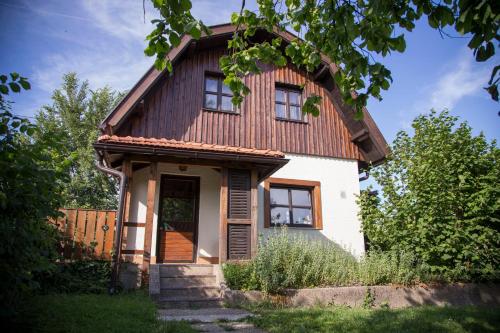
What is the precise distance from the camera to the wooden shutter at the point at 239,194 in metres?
7.88

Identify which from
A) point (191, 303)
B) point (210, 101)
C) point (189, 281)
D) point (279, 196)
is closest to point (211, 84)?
point (210, 101)

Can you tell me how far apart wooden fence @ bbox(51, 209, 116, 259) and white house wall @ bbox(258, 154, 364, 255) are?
13.6 feet

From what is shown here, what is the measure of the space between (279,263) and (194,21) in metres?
5.22

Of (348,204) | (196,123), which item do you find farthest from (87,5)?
(348,204)

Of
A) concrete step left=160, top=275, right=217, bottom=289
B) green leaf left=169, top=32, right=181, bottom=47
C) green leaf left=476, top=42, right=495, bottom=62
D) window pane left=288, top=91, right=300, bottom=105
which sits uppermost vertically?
window pane left=288, top=91, right=300, bottom=105

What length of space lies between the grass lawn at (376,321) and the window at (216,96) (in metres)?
6.28

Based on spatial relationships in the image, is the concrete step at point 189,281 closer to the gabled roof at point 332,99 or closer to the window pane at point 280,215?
the window pane at point 280,215

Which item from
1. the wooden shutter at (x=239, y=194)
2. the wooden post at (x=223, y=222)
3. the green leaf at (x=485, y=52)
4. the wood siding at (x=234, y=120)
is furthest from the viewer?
the wood siding at (x=234, y=120)

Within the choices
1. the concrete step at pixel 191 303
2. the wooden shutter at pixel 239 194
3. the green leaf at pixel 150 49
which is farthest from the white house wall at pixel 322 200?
the green leaf at pixel 150 49

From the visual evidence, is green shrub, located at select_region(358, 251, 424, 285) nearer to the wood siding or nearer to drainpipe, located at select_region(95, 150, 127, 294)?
the wood siding

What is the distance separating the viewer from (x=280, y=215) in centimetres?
986

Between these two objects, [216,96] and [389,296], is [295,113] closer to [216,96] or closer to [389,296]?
[216,96]

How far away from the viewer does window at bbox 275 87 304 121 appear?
11.0 metres

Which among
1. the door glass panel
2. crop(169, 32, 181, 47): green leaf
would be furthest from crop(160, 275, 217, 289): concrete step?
crop(169, 32, 181, 47): green leaf
